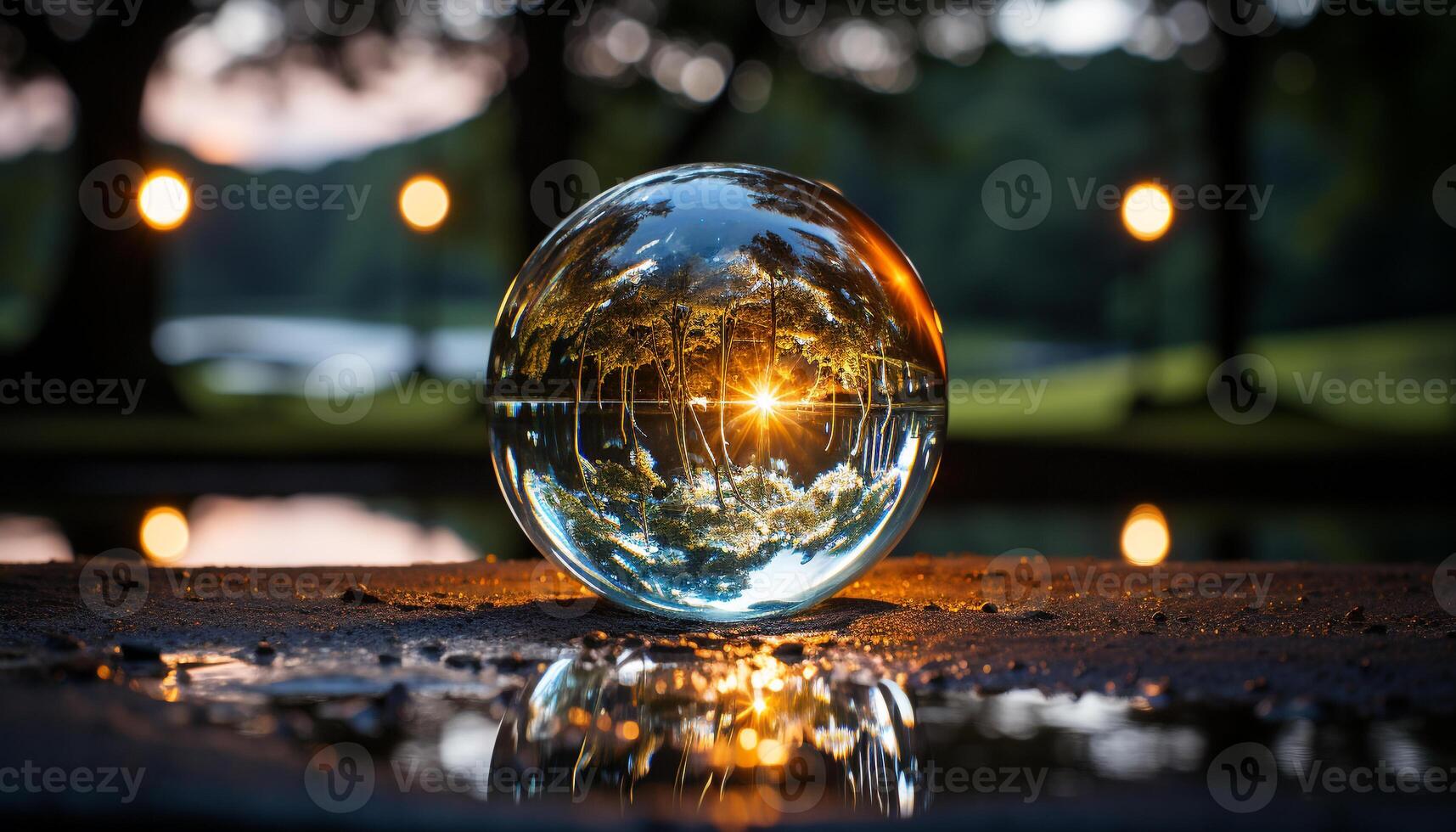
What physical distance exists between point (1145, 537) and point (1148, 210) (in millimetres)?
11876

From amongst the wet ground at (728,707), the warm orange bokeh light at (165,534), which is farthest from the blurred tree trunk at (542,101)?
the wet ground at (728,707)

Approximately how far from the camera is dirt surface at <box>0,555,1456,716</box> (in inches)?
198

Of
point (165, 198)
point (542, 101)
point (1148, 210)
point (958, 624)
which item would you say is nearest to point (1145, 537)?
point (958, 624)

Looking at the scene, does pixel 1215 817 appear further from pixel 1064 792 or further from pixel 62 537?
pixel 62 537

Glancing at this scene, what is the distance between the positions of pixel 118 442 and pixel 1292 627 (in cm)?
1700

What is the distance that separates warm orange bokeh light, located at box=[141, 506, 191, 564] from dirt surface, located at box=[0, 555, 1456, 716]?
6.18 feet

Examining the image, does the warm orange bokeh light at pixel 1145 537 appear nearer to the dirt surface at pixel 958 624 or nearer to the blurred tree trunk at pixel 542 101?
the dirt surface at pixel 958 624

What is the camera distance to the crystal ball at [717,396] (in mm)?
5543

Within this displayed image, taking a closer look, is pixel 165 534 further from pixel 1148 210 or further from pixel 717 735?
pixel 1148 210

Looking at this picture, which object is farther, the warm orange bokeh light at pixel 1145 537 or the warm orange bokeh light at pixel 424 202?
the warm orange bokeh light at pixel 424 202

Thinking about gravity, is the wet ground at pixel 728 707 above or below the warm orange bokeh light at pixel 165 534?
below

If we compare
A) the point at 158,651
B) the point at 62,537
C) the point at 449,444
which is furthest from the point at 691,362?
the point at 449,444

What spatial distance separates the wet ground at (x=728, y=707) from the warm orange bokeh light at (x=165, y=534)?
2.47 m

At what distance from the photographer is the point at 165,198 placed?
20469 millimetres
